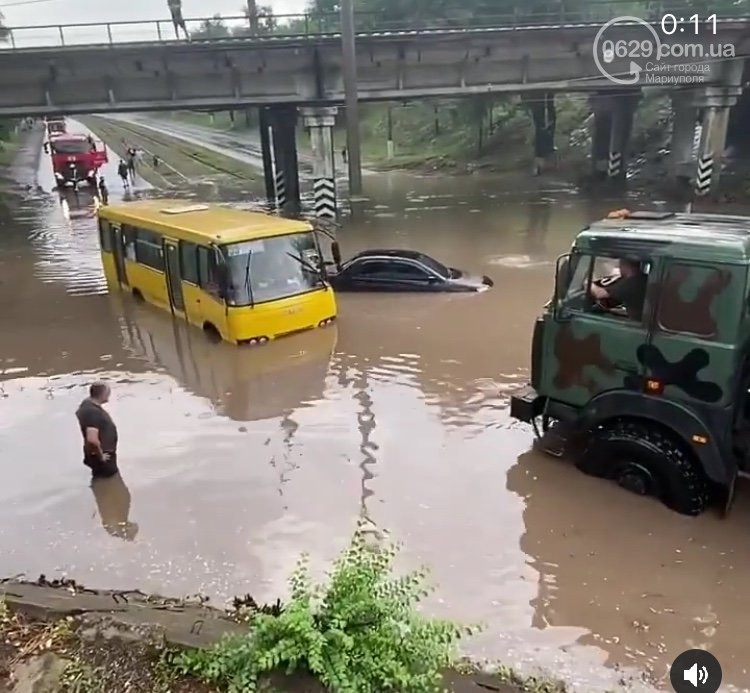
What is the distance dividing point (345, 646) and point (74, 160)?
37.9 m

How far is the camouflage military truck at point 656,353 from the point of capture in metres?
6.38

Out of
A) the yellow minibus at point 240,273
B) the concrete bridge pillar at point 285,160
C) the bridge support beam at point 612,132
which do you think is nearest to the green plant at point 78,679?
the yellow minibus at point 240,273

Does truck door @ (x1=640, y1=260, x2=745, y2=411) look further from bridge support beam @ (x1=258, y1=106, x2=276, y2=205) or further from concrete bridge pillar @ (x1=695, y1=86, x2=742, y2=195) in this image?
bridge support beam @ (x1=258, y1=106, x2=276, y2=205)

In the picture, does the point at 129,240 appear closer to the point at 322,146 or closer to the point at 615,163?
the point at 322,146

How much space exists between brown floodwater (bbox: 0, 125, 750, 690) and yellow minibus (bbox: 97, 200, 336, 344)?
0.45m

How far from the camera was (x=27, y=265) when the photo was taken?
20234mm

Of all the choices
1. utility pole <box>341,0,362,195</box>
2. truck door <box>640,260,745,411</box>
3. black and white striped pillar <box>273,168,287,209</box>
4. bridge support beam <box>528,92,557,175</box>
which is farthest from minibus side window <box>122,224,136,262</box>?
bridge support beam <box>528,92,557,175</box>

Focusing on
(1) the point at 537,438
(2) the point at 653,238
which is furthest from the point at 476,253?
(2) the point at 653,238

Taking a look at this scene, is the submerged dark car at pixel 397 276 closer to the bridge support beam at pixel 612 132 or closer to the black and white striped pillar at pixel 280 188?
the black and white striped pillar at pixel 280 188

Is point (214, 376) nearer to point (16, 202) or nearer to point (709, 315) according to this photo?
point (709, 315)

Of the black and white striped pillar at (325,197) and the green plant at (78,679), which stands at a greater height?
the green plant at (78,679)

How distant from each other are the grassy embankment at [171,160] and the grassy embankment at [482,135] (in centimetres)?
379

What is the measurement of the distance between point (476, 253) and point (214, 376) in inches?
410

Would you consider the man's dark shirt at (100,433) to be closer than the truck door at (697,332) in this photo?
No
